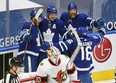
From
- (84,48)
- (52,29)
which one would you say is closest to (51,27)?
(52,29)

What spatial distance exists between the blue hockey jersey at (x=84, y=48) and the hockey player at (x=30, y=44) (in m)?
0.65

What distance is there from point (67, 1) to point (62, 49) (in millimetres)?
1643

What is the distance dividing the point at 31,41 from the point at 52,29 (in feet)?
1.13

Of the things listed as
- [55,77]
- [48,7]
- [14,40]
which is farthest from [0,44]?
[55,77]

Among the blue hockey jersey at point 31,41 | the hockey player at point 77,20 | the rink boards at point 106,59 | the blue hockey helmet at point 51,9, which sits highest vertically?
the blue hockey helmet at point 51,9

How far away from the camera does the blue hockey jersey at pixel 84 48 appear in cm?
720

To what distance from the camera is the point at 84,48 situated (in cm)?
740

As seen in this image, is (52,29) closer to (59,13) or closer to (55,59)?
(59,13)

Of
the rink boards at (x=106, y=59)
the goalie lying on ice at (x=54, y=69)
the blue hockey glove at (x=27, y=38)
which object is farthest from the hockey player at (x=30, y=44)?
the goalie lying on ice at (x=54, y=69)

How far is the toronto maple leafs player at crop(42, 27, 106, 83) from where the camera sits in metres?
7.17

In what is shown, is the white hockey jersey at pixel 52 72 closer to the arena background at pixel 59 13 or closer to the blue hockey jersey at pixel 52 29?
the blue hockey jersey at pixel 52 29

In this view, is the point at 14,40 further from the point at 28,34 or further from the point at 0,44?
the point at 28,34

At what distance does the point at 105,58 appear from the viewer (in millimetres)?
9086

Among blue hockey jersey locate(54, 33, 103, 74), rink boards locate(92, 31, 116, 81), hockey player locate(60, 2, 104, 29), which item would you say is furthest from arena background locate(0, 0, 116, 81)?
blue hockey jersey locate(54, 33, 103, 74)
